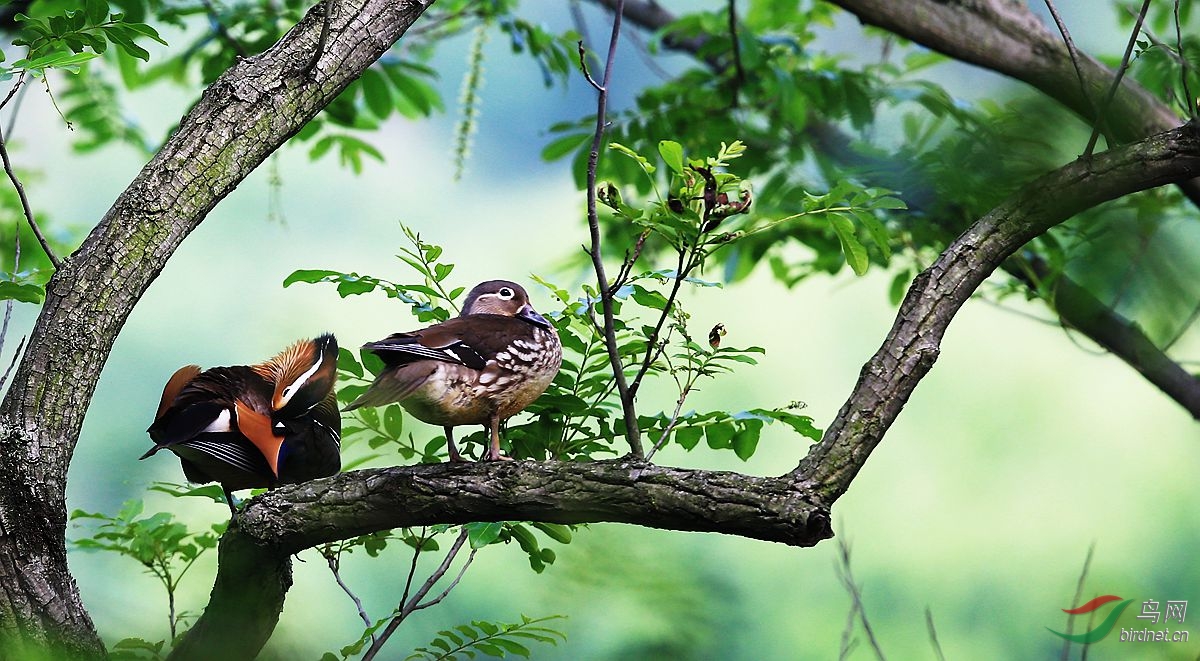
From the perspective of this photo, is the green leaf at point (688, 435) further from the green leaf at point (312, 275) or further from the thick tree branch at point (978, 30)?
the thick tree branch at point (978, 30)

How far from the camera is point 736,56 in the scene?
134 inches

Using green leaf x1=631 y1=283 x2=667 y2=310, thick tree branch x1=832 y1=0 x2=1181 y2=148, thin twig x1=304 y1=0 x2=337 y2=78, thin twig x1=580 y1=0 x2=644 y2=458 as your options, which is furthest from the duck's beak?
thick tree branch x1=832 y1=0 x2=1181 y2=148

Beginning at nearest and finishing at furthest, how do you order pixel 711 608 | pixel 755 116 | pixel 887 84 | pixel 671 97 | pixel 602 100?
1. pixel 711 608
2. pixel 602 100
3. pixel 887 84
4. pixel 671 97
5. pixel 755 116

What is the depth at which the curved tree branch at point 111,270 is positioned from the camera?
161cm

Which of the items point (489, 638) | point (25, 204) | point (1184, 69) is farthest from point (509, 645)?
point (1184, 69)

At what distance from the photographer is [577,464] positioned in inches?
62.1

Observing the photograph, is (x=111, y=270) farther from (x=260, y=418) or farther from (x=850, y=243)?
(x=850, y=243)

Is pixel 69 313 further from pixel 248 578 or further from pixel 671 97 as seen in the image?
pixel 671 97

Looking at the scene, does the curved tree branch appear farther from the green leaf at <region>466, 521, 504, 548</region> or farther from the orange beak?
the green leaf at <region>466, 521, 504, 548</region>

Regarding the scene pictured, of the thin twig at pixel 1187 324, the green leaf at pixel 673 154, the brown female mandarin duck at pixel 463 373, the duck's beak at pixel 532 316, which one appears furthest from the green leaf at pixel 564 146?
the thin twig at pixel 1187 324

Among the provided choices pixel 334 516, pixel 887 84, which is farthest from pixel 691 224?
pixel 887 84

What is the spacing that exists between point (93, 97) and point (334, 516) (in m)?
3.12

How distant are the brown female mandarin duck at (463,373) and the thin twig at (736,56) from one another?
1728mm

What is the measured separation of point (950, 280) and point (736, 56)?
192 centimetres
